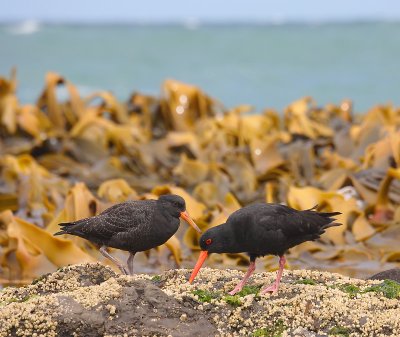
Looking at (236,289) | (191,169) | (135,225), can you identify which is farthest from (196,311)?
(191,169)

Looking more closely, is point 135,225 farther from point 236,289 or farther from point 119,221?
point 236,289

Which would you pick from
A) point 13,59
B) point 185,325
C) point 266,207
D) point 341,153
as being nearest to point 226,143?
point 341,153

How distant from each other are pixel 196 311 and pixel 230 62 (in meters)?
33.3

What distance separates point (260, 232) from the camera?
4730mm

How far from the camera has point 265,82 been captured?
1213 inches

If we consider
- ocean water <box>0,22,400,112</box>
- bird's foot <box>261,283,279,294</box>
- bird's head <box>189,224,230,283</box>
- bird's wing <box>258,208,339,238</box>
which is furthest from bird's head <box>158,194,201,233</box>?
ocean water <box>0,22,400,112</box>

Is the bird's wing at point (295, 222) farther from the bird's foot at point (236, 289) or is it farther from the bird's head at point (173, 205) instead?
the bird's head at point (173, 205)

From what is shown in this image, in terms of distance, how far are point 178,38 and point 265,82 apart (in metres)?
18.3

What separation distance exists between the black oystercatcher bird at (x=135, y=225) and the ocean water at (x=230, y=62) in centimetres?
1687

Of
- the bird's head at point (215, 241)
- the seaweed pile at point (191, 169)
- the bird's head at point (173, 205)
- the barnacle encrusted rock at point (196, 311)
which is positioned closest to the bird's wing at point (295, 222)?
the bird's head at point (215, 241)

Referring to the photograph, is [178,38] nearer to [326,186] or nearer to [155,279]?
[326,186]

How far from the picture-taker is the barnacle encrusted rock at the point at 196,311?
159 inches

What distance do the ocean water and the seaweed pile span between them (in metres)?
9.65

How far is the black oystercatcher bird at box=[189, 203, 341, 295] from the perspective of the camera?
4746 millimetres
